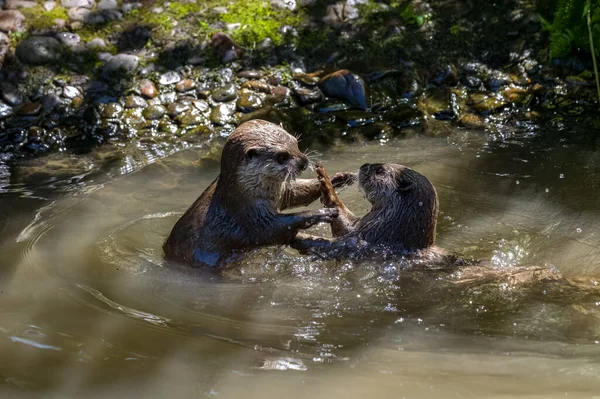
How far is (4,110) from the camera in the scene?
20.5ft

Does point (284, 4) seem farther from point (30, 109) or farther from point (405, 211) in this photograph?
point (405, 211)

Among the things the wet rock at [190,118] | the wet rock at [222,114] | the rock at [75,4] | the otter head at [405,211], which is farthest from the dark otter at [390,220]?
the rock at [75,4]

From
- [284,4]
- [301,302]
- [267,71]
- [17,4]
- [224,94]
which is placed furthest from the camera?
[284,4]

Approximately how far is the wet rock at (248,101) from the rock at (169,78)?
2.20 ft

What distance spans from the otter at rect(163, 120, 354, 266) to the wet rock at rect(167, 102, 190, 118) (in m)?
2.51

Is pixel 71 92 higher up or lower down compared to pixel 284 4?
lower down

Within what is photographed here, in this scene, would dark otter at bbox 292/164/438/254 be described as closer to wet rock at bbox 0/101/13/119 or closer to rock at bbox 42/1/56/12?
wet rock at bbox 0/101/13/119

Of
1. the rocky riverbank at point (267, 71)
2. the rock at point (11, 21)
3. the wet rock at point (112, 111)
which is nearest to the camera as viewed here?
the rocky riverbank at point (267, 71)

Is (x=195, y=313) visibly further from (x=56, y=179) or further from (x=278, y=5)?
(x=278, y=5)

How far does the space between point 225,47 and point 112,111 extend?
4.35 feet

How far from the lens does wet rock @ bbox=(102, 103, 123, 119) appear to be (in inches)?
248

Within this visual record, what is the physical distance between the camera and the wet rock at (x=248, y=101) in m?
6.38

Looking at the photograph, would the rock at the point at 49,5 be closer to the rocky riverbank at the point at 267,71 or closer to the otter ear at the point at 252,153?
the rocky riverbank at the point at 267,71

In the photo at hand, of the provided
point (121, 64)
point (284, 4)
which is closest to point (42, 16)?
point (121, 64)
